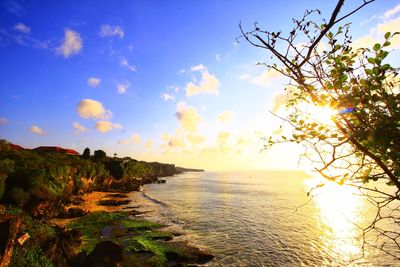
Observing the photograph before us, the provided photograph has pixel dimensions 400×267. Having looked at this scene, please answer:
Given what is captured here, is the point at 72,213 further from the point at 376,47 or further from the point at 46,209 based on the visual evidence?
the point at 376,47

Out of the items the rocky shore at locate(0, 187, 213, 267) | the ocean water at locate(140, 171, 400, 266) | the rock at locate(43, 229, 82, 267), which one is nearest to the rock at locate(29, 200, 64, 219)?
the rocky shore at locate(0, 187, 213, 267)

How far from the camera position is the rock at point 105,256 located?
17141 mm

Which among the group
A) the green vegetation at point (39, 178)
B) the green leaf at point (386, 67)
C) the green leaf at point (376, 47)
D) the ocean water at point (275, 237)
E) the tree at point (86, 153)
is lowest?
the ocean water at point (275, 237)

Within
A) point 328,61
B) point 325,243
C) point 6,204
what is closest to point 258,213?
point 325,243

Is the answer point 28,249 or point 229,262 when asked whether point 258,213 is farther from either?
point 28,249

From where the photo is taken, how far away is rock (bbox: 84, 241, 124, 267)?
1714 cm

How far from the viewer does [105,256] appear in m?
18.0

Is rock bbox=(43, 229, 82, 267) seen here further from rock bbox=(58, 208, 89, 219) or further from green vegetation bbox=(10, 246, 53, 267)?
rock bbox=(58, 208, 89, 219)

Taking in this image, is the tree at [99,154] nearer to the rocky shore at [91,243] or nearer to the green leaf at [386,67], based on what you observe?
the rocky shore at [91,243]

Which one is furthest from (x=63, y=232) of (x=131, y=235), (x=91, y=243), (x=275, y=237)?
(x=275, y=237)

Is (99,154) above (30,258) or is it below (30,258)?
above

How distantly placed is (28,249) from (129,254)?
1017 centimetres

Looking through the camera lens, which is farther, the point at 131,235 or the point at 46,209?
the point at 46,209

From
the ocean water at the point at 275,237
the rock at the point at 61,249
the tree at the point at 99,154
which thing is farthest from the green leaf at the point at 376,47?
the tree at the point at 99,154
